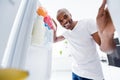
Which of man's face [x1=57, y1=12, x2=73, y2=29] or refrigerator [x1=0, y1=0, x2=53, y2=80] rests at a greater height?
man's face [x1=57, y1=12, x2=73, y2=29]

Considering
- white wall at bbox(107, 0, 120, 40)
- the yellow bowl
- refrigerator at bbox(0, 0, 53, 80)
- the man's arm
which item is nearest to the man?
the man's arm

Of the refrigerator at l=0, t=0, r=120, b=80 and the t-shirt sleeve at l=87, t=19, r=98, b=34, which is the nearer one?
the refrigerator at l=0, t=0, r=120, b=80

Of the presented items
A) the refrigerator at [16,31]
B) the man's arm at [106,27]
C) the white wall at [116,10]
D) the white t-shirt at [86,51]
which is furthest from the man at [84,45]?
the refrigerator at [16,31]

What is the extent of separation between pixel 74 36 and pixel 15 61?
1033mm

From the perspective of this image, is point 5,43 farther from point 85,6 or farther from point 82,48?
point 85,6

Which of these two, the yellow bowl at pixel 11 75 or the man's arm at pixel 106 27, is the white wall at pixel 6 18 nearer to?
the yellow bowl at pixel 11 75

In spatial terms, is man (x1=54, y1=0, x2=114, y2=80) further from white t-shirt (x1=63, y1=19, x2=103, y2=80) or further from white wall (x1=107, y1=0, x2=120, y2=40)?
white wall (x1=107, y1=0, x2=120, y2=40)

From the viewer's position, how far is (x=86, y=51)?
1330 millimetres

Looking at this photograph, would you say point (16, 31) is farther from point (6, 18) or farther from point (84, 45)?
point (84, 45)

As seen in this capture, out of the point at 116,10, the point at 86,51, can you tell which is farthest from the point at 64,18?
the point at 116,10

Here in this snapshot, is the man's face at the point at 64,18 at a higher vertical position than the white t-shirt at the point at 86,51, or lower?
higher

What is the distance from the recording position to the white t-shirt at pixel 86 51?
4.29 ft

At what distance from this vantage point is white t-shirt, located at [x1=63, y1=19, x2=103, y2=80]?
1309 mm

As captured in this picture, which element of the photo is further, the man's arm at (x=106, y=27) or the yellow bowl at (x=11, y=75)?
the man's arm at (x=106, y=27)
